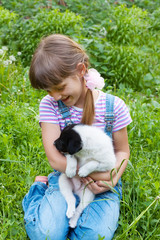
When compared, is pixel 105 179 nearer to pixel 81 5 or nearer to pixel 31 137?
pixel 31 137

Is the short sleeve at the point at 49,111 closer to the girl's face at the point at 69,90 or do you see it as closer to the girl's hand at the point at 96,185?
the girl's face at the point at 69,90

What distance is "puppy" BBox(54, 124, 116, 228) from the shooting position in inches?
85.2

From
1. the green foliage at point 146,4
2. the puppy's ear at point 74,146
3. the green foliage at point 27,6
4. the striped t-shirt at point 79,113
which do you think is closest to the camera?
the puppy's ear at point 74,146

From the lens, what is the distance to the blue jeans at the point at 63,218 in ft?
7.64

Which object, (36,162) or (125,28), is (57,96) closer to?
(36,162)

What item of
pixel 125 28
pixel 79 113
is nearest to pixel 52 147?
pixel 79 113

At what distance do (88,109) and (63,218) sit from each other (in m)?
0.84

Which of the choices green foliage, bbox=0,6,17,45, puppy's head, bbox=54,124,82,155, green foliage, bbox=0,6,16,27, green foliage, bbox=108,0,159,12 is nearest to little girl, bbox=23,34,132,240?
puppy's head, bbox=54,124,82,155

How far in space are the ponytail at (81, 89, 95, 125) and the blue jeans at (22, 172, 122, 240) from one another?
59 centimetres

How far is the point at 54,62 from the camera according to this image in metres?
2.28

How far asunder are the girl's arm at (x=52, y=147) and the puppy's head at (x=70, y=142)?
224 mm

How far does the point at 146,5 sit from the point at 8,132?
5978 millimetres

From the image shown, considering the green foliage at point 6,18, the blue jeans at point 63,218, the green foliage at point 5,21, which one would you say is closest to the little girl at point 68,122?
the blue jeans at point 63,218

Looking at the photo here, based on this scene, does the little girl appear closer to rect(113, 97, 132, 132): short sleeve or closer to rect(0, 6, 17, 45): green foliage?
rect(113, 97, 132, 132): short sleeve
